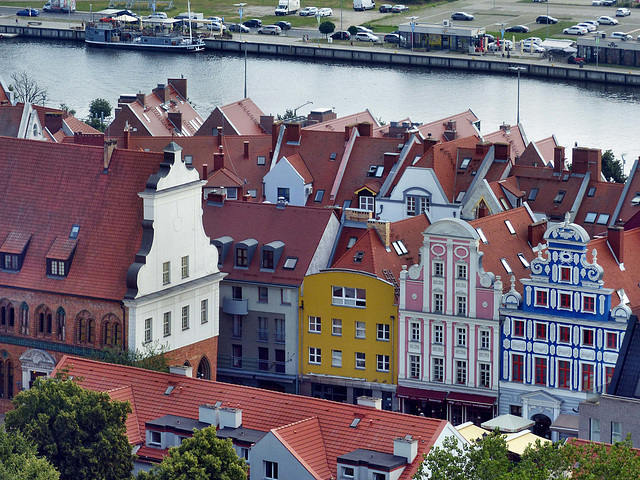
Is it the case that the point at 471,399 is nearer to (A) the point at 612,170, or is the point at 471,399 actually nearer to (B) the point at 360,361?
(B) the point at 360,361

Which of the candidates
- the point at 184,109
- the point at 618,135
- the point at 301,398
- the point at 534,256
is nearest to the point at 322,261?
the point at 534,256

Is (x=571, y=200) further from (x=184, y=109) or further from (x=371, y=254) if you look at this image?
(x=184, y=109)

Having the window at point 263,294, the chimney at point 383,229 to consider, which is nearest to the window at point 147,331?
the window at point 263,294

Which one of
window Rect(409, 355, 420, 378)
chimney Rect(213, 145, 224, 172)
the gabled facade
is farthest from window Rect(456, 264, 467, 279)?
chimney Rect(213, 145, 224, 172)

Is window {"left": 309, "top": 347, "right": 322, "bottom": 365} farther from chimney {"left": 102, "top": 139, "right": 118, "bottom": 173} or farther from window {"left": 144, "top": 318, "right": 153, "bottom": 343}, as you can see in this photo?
chimney {"left": 102, "top": 139, "right": 118, "bottom": 173}

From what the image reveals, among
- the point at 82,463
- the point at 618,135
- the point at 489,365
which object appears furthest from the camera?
the point at 618,135

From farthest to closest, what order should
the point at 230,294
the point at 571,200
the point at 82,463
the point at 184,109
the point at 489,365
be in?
the point at 184,109
the point at 571,200
the point at 230,294
the point at 489,365
the point at 82,463

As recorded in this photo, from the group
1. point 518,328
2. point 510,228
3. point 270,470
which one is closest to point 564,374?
point 518,328
